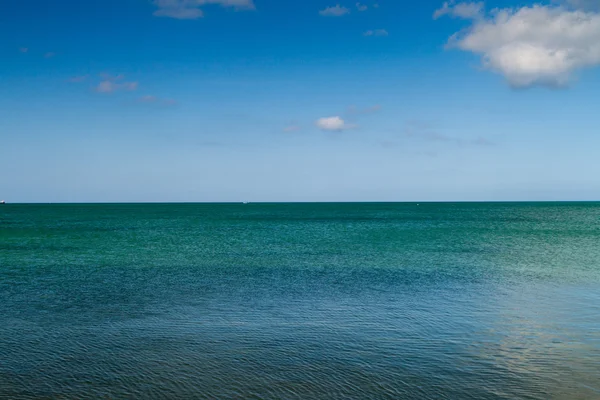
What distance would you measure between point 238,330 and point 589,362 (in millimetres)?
10414

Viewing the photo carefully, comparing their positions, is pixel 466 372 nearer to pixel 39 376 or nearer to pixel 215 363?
pixel 215 363

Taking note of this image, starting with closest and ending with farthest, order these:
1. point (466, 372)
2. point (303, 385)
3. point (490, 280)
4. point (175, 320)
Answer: point (303, 385) → point (466, 372) → point (175, 320) → point (490, 280)

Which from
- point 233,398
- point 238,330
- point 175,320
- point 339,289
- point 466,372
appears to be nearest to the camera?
point 233,398

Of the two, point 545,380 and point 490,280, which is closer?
point 545,380

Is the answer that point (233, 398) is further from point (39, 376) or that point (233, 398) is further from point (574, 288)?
point (574, 288)

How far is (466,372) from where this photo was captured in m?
12.5

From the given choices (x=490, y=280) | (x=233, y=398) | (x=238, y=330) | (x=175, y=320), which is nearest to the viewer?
(x=233, y=398)

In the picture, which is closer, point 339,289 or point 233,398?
point 233,398

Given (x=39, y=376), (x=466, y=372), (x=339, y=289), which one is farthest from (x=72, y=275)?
(x=466, y=372)

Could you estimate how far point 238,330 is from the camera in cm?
1639

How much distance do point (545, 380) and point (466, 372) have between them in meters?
1.83

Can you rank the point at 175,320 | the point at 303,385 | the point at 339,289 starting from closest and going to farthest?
the point at 303,385 → the point at 175,320 → the point at 339,289

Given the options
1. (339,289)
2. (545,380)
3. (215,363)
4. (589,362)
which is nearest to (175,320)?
(215,363)

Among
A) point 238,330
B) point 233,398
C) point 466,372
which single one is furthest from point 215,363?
point 466,372
